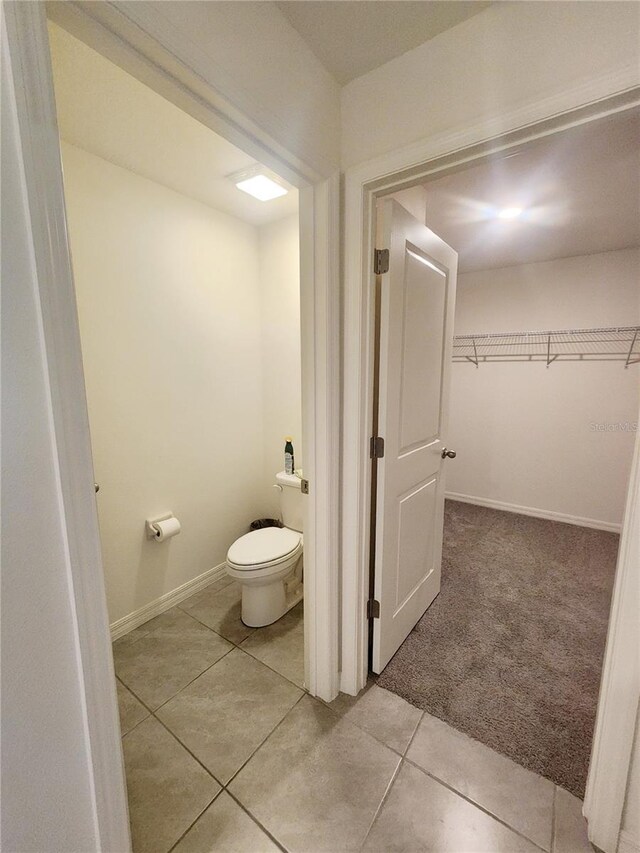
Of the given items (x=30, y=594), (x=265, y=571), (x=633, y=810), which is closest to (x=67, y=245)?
(x=30, y=594)

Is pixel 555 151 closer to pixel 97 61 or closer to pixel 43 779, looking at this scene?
pixel 97 61

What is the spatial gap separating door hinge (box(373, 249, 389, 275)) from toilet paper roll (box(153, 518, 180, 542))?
1650 millimetres

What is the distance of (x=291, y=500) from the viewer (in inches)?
88.0

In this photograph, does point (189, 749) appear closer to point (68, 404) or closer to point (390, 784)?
point (390, 784)

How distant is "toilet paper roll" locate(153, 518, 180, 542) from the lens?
1.90 metres

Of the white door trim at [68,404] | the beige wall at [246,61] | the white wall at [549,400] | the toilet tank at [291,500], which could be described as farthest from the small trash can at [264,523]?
the beige wall at [246,61]

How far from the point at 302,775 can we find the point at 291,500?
50.1 inches

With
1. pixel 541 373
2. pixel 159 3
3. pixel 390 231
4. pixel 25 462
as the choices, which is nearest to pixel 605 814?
pixel 25 462

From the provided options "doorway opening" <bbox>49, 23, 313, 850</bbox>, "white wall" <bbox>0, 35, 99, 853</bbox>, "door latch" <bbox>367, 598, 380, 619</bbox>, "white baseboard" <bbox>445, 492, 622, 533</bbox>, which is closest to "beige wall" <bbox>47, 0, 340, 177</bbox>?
"white wall" <bbox>0, 35, 99, 853</bbox>

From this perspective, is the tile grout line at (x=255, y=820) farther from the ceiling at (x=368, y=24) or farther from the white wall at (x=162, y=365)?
the ceiling at (x=368, y=24)

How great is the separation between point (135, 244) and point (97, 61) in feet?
2.41

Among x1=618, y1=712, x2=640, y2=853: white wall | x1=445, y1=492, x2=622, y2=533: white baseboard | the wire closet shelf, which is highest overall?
the wire closet shelf

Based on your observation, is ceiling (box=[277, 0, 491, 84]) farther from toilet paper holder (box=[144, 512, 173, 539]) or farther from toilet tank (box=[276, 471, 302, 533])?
toilet paper holder (box=[144, 512, 173, 539])

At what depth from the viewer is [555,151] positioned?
1493 millimetres
